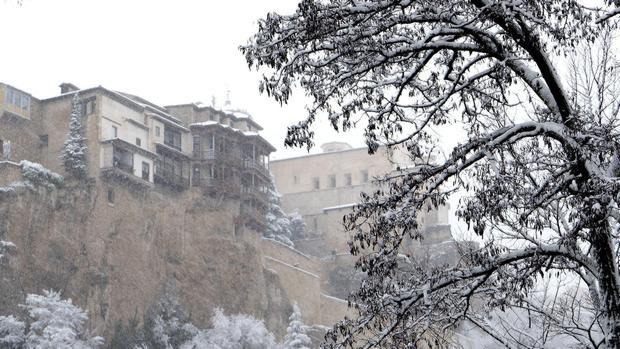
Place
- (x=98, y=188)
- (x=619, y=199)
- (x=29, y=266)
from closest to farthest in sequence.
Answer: (x=619, y=199)
(x=29, y=266)
(x=98, y=188)

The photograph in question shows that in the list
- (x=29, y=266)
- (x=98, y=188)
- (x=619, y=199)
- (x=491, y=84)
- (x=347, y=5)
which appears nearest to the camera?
(x=619, y=199)

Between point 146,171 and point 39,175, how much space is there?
21.6ft

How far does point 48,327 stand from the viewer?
111 feet

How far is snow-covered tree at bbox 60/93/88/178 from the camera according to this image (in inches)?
1651

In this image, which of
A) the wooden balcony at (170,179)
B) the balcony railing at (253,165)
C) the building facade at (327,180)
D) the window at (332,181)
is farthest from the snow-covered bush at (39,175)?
the window at (332,181)

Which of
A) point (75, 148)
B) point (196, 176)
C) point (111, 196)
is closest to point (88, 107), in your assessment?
point (75, 148)

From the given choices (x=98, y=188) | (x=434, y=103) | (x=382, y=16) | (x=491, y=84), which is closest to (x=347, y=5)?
(x=382, y=16)

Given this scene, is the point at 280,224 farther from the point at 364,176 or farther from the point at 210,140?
the point at 364,176

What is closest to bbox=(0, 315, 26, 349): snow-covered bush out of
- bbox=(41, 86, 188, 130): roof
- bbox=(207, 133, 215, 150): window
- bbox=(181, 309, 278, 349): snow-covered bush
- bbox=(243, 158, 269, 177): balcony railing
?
bbox=(181, 309, 278, 349): snow-covered bush

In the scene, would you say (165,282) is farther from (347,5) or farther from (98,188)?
(347,5)

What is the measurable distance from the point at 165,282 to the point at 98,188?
5673mm

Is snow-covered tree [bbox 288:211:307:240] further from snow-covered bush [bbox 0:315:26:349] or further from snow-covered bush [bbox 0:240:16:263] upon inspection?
snow-covered bush [bbox 0:315:26:349]

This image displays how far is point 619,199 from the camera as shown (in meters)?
7.78

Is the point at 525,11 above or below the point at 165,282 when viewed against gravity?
below
